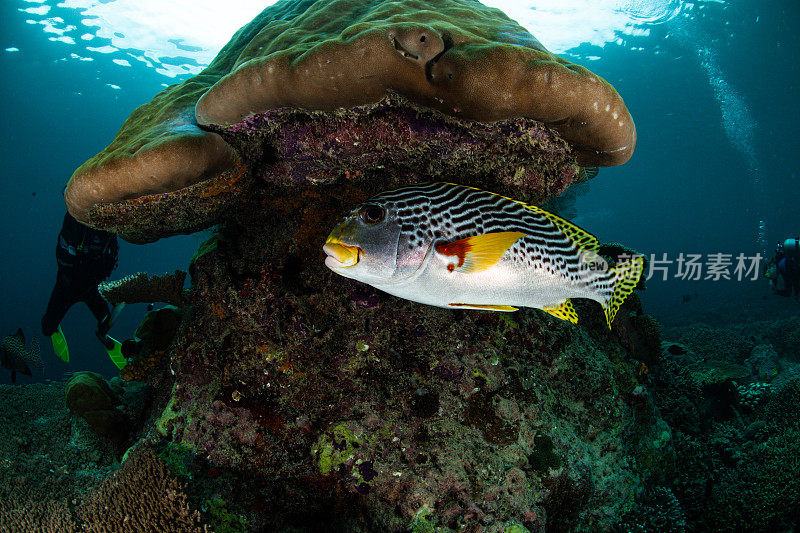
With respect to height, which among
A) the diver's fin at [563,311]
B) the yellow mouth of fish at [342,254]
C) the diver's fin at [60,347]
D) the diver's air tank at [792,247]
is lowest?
the diver's fin at [60,347]

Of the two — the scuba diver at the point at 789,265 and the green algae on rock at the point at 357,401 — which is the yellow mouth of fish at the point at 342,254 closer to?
the green algae on rock at the point at 357,401

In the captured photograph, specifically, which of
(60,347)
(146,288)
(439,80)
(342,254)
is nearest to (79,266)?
(60,347)

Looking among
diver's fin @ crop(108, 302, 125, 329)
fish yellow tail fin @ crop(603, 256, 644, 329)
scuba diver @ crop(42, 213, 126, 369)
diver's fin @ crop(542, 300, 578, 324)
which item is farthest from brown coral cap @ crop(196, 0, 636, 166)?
scuba diver @ crop(42, 213, 126, 369)

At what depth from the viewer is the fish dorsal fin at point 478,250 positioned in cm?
173

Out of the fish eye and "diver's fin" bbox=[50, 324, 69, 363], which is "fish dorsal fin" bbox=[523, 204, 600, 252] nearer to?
the fish eye

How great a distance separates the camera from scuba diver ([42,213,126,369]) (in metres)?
7.00

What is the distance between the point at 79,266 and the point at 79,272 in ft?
0.54

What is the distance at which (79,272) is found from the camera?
7453 millimetres

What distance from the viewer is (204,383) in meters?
3.09

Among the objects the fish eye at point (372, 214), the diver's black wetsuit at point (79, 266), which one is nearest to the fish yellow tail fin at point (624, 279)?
the fish eye at point (372, 214)

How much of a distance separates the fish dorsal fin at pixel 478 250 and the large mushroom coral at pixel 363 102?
0.94m

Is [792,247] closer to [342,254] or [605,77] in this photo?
[342,254]

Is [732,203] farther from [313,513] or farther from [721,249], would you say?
[313,513]

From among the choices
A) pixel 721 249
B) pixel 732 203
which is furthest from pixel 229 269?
pixel 721 249
